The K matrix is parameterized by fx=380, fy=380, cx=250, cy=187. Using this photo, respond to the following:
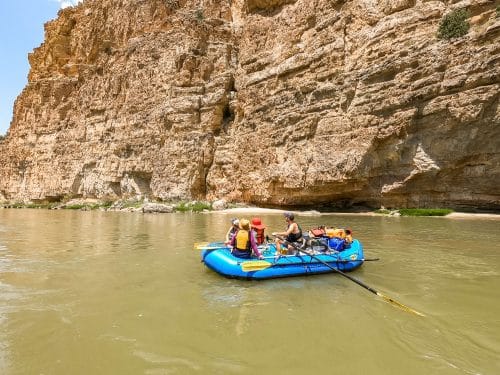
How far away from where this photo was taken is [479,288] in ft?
22.0

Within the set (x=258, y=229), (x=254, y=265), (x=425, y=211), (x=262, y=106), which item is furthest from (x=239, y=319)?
(x=262, y=106)

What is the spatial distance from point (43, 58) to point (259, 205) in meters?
39.9

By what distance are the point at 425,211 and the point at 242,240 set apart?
1693 centimetres

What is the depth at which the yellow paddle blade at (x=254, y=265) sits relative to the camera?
718cm

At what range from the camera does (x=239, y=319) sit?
520cm

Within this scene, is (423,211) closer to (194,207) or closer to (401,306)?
(194,207)

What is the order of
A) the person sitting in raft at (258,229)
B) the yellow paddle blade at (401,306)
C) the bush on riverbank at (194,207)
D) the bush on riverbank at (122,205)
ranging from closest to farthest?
the yellow paddle blade at (401,306) → the person sitting in raft at (258,229) → the bush on riverbank at (194,207) → the bush on riverbank at (122,205)

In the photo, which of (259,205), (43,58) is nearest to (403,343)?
(259,205)

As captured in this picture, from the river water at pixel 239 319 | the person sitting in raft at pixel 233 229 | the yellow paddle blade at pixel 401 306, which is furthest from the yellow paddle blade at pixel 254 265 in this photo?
the yellow paddle blade at pixel 401 306

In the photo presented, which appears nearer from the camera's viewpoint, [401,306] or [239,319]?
[239,319]

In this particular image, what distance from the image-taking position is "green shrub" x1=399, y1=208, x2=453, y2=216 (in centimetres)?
2102

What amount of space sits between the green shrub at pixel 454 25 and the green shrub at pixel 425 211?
372 inches

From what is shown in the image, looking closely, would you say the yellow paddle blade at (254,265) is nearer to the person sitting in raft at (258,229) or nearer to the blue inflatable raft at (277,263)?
the blue inflatable raft at (277,263)

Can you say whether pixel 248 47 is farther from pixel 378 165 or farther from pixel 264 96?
pixel 378 165
